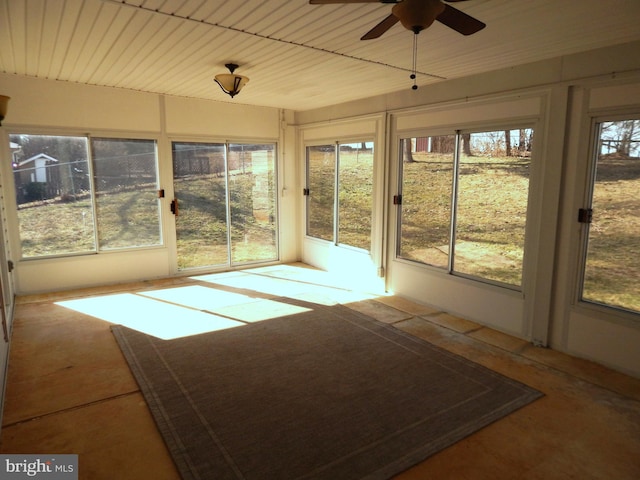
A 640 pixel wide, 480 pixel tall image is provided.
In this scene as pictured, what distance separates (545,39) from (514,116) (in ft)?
2.72

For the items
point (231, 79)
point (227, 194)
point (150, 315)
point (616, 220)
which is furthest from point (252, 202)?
point (616, 220)

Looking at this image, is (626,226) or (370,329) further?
(370,329)

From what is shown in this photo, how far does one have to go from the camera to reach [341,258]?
5977mm

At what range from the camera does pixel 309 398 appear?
9.12ft

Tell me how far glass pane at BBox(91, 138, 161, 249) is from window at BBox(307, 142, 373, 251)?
238 cm

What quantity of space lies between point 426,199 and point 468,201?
0.55 m

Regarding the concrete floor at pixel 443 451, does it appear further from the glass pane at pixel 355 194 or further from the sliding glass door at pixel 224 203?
the sliding glass door at pixel 224 203

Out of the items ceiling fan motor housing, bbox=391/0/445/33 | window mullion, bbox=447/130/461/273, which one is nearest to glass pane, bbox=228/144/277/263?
window mullion, bbox=447/130/461/273

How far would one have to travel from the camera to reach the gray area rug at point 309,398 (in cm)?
221

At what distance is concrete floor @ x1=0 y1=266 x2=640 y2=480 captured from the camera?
7.09ft

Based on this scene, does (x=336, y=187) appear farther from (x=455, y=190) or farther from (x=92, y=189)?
(x=92, y=189)

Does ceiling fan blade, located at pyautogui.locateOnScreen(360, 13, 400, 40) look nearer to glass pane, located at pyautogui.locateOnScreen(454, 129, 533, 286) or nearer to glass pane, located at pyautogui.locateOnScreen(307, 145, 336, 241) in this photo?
glass pane, located at pyautogui.locateOnScreen(454, 129, 533, 286)

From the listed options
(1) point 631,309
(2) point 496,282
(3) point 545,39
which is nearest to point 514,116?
(3) point 545,39

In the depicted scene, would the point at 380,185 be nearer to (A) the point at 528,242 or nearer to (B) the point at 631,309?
(A) the point at 528,242
